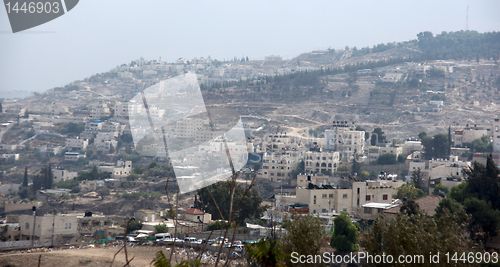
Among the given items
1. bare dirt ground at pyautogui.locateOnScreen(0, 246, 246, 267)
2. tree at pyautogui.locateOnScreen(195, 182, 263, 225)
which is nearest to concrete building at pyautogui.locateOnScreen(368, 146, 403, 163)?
tree at pyautogui.locateOnScreen(195, 182, 263, 225)

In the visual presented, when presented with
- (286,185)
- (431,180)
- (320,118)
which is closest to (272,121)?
(320,118)

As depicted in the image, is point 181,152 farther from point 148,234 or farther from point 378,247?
point 378,247

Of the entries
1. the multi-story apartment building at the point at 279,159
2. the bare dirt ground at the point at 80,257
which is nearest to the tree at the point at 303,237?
the bare dirt ground at the point at 80,257

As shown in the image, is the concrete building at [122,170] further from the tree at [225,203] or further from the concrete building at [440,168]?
the tree at [225,203]

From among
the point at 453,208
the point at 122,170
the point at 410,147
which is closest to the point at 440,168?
the point at 410,147

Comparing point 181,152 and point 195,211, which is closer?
point 195,211

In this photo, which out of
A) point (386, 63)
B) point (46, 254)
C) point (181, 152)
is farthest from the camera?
point (386, 63)

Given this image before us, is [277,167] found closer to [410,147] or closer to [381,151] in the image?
[381,151]
